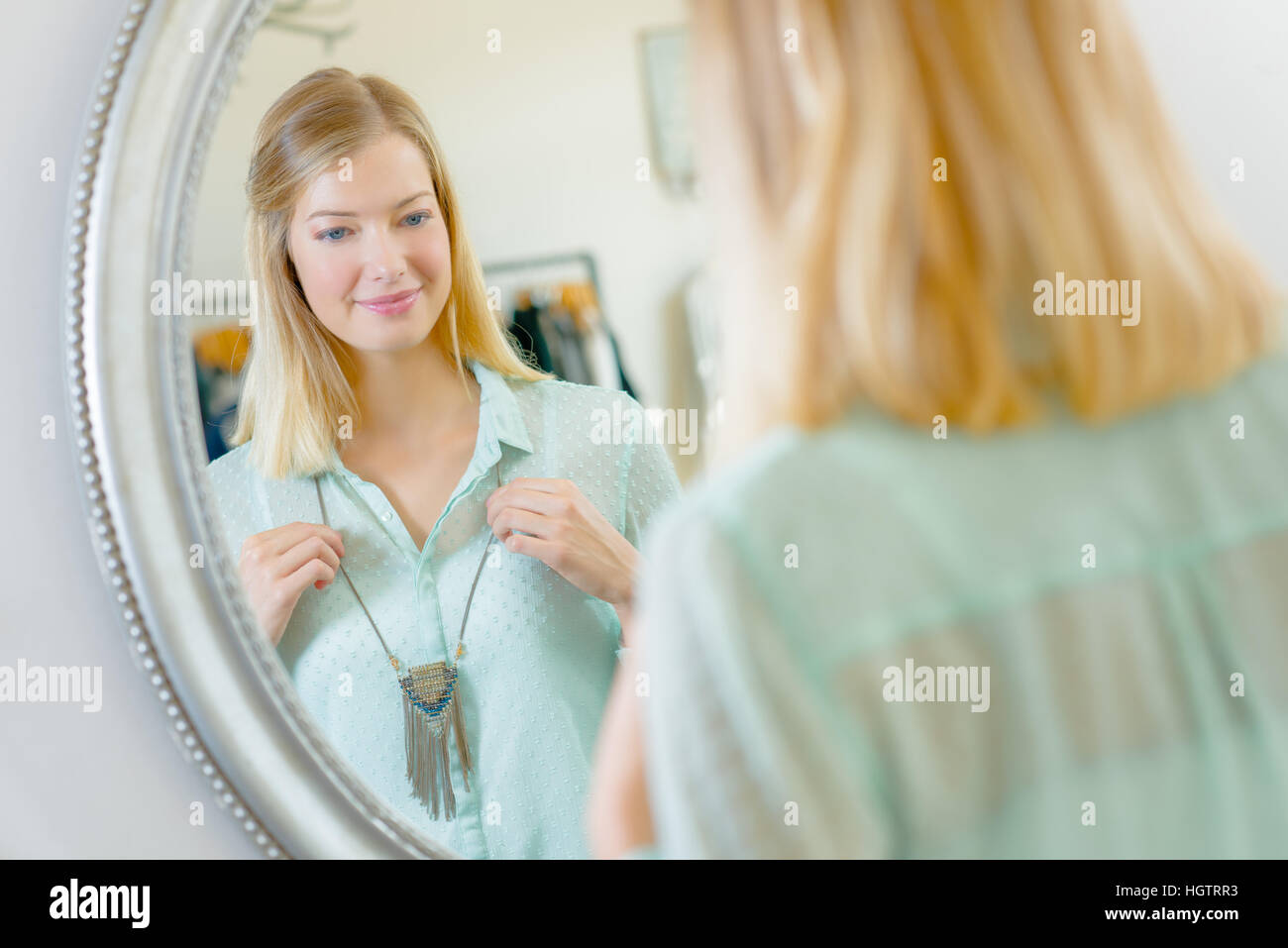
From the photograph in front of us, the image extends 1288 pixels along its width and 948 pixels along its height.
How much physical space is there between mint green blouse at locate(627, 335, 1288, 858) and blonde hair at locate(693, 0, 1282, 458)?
0.02 metres

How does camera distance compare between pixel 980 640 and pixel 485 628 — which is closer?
pixel 980 640

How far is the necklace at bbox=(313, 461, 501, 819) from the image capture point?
1.93ft

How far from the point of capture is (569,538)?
0.59m

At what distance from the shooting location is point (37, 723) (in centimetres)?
64

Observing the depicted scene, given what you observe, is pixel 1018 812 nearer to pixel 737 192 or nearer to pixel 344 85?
pixel 737 192

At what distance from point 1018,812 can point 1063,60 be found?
266mm

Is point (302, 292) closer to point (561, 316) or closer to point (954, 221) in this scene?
point (561, 316)

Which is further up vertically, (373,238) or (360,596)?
(373,238)

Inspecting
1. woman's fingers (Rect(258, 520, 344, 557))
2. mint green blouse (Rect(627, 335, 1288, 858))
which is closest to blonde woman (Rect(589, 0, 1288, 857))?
mint green blouse (Rect(627, 335, 1288, 858))

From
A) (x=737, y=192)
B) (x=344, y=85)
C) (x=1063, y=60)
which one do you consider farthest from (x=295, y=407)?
(x=1063, y=60)

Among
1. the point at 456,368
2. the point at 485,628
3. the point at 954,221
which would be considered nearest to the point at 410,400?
the point at 456,368

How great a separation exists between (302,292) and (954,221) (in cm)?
37

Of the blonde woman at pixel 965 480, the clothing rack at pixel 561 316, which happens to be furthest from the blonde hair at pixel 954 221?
the clothing rack at pixel 561 316

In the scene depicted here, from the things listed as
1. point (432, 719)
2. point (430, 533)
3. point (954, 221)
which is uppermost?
point (954, 221)
